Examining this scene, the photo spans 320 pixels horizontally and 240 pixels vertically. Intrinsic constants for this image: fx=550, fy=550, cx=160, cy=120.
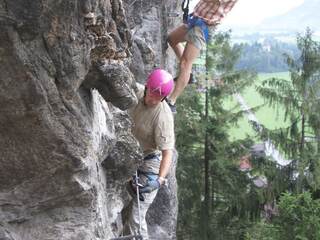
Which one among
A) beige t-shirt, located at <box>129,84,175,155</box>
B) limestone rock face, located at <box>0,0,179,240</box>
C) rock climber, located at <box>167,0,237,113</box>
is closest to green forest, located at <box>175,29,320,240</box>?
rock climber, located at <box>167,0,237,113</box>

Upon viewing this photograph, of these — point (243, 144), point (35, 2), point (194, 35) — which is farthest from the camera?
point (243, 144)

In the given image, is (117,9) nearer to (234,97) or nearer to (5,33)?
(5,33)

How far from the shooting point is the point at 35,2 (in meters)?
3.81

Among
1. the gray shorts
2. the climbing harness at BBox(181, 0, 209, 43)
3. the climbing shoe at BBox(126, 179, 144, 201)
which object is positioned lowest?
the climbing shoe at BBox(126, 179, 144, 201)

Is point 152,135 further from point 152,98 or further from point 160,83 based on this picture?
point 160,83

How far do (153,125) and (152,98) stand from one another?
0.42 meters

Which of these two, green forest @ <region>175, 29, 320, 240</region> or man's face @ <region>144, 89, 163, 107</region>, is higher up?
man's face @ <region>144, 89, 163, 107</region>

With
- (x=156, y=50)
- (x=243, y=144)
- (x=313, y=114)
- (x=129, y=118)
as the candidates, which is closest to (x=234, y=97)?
(x=243, y=144)

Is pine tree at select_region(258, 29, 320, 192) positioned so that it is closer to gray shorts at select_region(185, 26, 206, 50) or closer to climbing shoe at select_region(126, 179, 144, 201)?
gray shorts at select_region(185, 26, 206, 50)

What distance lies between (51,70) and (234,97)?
19846 millimetres

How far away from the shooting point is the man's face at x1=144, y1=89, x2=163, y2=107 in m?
6.32

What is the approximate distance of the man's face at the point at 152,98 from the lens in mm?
6316

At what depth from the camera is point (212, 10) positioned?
8.63 m

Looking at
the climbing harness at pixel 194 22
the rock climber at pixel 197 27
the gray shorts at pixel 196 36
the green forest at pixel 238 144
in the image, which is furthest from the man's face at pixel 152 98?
the green forest at pixel 238 144
